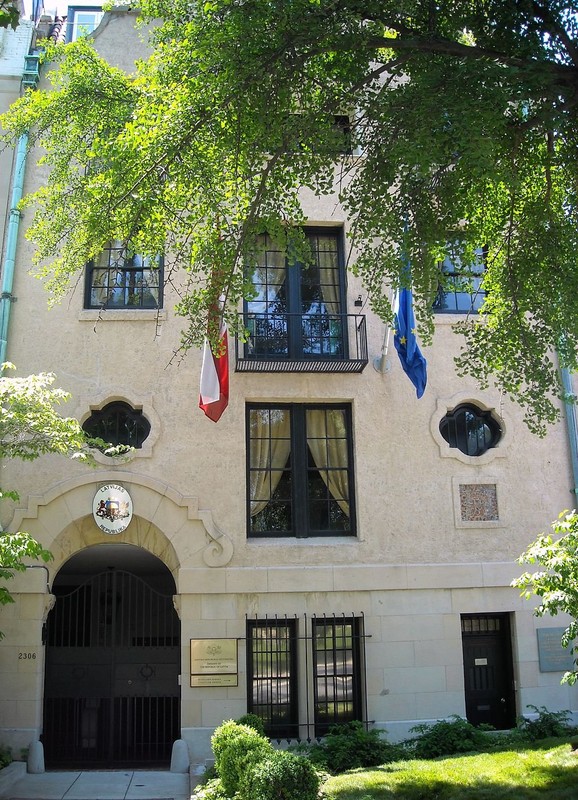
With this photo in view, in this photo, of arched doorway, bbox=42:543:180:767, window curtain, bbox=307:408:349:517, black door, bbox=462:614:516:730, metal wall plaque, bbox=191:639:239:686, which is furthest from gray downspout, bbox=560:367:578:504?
arched doorway, bbox=42:543:180:767

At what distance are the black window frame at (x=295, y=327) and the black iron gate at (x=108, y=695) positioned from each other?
16.1 ft

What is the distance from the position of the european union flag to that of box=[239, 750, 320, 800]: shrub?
23.5ft

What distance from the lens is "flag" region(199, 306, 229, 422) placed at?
548 inches

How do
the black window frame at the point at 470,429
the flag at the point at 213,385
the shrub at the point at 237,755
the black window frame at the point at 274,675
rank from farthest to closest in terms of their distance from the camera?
the black window frame at the point at 470,429 → the black window frame at the point at 274,675 → the flag at the point at 213,385 → the shrub at the point at 237,755

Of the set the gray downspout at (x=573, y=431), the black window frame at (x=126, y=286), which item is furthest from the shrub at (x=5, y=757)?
the gray downspout at (x=573, y=431)

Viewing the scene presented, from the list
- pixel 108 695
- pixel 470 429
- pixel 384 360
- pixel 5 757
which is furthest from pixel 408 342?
pixel 5 757

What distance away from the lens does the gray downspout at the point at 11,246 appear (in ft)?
49.1

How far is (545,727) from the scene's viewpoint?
13.3m

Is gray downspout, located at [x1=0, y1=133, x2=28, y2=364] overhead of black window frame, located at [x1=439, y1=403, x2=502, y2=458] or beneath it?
overhead

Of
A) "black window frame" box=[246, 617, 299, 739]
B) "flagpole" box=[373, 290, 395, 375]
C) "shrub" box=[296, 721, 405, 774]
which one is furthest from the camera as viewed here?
"flagpole" box=[373, 290, 395, 375]

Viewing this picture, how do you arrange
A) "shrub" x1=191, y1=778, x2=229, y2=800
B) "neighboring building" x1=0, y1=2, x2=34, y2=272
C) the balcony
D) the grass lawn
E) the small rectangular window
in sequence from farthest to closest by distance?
the small rectangular window, "neighboring building" x1=0, y1=2, x2=34, y2=272, the balcony, "shrub" x1=191, y1=778, x2=229, y2=800, the grass lawn

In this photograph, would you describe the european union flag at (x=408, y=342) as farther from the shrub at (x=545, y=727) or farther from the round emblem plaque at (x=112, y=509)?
the shrub at (x=545, y=727)

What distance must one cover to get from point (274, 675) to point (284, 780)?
18.5 ft

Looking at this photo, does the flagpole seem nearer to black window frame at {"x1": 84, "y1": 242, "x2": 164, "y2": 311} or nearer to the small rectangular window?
black window frame at {"x1": 84, "y1": 242, "x2": 164, "y2": 311}
